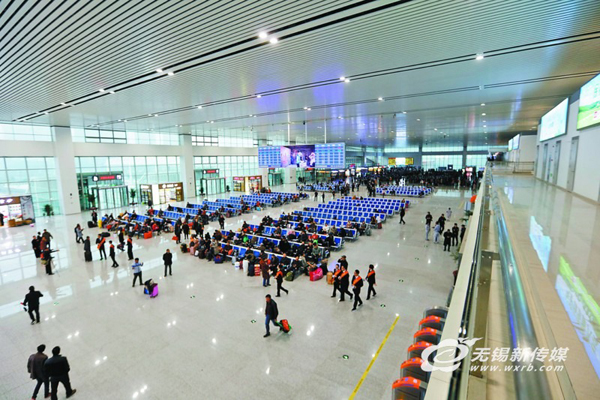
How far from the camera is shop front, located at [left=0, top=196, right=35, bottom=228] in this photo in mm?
Result: 20391

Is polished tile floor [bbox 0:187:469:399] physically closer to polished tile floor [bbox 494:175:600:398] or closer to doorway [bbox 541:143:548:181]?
polished tile floor [bbox 494:175:600:398]

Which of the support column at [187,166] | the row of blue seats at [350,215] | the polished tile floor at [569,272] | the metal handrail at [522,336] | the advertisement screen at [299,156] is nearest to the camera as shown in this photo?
the metal handrail at [522,336]

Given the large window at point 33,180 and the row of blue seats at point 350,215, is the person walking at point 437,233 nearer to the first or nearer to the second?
the row of blue seats at point 350,215

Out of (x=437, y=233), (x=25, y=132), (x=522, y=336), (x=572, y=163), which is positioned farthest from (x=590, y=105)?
(x=25, y=132)

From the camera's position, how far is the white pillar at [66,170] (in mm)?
23042

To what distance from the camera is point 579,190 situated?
11.9 metres

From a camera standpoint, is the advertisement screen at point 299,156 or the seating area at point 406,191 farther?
the seating area at point 406,191

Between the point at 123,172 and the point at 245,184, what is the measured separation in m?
15.1

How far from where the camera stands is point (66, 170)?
23.6m

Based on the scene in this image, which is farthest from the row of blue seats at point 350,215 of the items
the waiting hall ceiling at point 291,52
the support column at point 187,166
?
the support column at point 187,166

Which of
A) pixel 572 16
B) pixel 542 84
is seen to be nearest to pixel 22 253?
pixel 572 16

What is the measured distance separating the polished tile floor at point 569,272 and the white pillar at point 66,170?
29856 millimetres

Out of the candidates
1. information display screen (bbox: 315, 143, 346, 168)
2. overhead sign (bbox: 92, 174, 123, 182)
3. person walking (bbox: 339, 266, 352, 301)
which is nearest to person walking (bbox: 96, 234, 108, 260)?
person walking (bbox: 339, 266, 352, 301)

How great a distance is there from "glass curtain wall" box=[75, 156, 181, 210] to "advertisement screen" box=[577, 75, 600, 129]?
1305 inches
